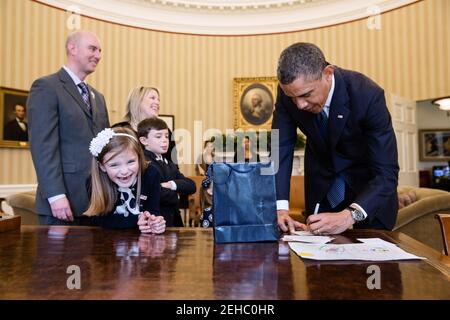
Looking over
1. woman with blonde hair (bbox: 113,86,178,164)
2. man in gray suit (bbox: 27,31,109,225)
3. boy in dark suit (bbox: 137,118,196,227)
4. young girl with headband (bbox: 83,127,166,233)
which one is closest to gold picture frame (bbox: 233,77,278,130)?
woman with blonde hair (bbox: 113,86,178,164)

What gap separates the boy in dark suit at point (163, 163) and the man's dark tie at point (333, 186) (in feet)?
3.32

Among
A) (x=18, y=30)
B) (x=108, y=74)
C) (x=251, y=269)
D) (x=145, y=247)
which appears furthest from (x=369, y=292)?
(x=108, y=74)

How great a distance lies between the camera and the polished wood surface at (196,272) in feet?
2.55

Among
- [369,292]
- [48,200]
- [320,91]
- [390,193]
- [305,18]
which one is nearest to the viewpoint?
[369,292]

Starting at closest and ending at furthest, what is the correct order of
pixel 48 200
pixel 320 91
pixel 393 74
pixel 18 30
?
pixel 320 91 → pixel 48 200 → pixel 18 30 → pixel 393 74

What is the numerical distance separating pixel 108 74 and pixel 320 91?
21.5 ft

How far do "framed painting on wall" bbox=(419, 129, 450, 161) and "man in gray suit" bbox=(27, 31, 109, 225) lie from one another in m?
7.17

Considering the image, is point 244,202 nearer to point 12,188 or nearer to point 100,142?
point 100,142

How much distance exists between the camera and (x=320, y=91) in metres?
1.74

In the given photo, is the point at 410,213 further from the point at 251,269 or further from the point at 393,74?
the point at 393,74

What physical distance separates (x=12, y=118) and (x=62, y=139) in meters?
4.17

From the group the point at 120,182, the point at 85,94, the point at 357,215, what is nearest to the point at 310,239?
the point at 357,215

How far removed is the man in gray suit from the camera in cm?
239

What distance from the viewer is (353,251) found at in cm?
118
